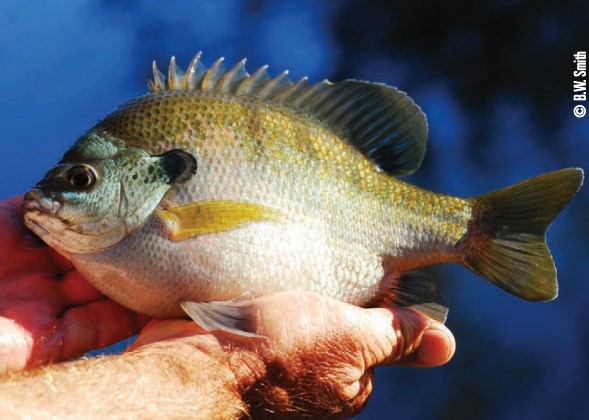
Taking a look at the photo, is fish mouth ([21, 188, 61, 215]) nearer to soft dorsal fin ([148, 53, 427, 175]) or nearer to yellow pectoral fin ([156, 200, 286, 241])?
yellow pectoral fin ([156, 200, 286, 241])

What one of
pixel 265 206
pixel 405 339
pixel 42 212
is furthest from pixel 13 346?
pixel 405 339

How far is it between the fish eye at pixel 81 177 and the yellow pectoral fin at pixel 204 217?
175mm

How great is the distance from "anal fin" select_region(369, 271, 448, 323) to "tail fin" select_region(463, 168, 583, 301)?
0.41 ft

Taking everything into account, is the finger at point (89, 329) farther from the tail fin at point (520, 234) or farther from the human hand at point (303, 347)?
the tail fin at point (520, 234)

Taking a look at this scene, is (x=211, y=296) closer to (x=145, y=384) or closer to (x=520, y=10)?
Result: (x=145, y=384)

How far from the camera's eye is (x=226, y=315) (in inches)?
53.5

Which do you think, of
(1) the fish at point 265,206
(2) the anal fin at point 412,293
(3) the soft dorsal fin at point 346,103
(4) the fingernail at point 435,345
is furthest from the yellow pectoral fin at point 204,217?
(4) the fingernail at point 435,345

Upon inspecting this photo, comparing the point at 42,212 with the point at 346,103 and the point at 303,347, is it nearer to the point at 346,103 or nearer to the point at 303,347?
the point at 303,347

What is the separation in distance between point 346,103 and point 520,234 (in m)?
0.61

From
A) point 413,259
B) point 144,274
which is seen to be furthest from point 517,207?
point 144,274

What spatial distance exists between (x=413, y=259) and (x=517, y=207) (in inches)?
12.5

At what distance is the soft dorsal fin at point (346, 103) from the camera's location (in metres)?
1.62

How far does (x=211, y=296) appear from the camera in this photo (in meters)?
1.45

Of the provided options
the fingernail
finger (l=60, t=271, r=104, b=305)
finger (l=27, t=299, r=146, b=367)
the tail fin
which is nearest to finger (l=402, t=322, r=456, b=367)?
the fingernail
